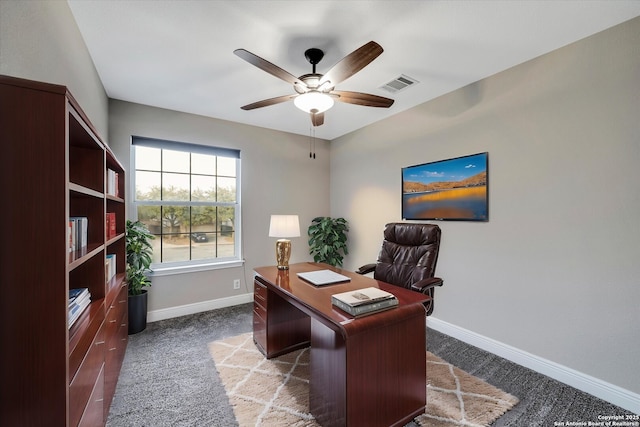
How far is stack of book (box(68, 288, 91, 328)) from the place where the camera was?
121 centimetres

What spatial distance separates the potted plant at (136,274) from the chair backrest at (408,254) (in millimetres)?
2436

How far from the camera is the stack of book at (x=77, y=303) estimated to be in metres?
1.21

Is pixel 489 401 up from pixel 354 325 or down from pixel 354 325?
down

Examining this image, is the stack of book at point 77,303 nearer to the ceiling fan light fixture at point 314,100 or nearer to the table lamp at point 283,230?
the table lamp at point 283,230

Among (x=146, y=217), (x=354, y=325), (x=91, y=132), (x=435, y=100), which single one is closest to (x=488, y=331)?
(x=354, y=325)

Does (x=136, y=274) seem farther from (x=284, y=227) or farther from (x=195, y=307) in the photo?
(x=284, y=227)

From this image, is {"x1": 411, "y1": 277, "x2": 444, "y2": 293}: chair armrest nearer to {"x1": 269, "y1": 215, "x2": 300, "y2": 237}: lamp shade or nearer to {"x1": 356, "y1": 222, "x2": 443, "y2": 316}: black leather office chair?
{"x1": 356, "y1": 222, "x2": 443, "y2": 316}: black leather office chair

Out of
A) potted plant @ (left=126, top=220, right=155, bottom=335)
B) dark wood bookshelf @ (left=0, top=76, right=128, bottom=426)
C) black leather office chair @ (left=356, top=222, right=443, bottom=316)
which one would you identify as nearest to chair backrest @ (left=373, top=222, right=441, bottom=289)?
black leather office chair @ (left=356, top=222, right=443, bottom=316)

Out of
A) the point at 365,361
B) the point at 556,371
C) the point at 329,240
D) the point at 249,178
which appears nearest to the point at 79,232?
the point at 365,361

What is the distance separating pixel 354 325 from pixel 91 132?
5.17 feet

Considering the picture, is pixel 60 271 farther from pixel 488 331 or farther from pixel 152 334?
pixel 488 331

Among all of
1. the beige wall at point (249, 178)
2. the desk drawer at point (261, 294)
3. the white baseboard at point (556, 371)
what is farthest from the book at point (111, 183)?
the white baseboard at point (556, 371)

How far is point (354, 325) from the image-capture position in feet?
4.50

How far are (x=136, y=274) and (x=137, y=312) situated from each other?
1.29 ft
